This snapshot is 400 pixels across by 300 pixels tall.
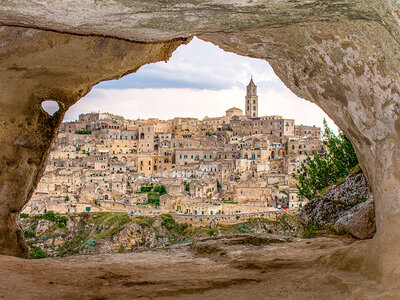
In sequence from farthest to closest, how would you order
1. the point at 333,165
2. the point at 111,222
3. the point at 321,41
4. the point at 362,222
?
1. the point at 111,222
2. the point at 333,165
3. the point at 362,222
4. the point at 321,41

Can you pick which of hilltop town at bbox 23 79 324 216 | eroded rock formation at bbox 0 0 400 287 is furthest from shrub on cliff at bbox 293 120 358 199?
hilltop town at bbox 23 79 324 216

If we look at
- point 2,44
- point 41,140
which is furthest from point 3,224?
point 2,44

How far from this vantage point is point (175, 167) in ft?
202

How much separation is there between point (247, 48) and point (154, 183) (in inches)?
1913

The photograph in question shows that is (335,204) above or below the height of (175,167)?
below

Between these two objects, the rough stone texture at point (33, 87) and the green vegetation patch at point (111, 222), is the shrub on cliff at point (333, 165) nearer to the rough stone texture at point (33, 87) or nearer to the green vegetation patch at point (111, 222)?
the rough stone texture at point (33, 87)

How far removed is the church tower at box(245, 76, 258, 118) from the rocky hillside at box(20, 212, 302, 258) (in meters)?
72.1

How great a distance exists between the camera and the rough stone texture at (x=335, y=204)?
7.12m

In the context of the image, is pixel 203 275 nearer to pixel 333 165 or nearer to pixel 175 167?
pixel 333 165

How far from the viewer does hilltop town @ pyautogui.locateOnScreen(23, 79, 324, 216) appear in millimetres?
41781

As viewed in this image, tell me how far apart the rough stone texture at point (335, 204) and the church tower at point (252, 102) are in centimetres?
9824

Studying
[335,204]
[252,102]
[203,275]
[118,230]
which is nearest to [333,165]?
[335,204]

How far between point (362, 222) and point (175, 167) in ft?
186

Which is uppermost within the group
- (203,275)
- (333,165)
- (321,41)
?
(321,41)
